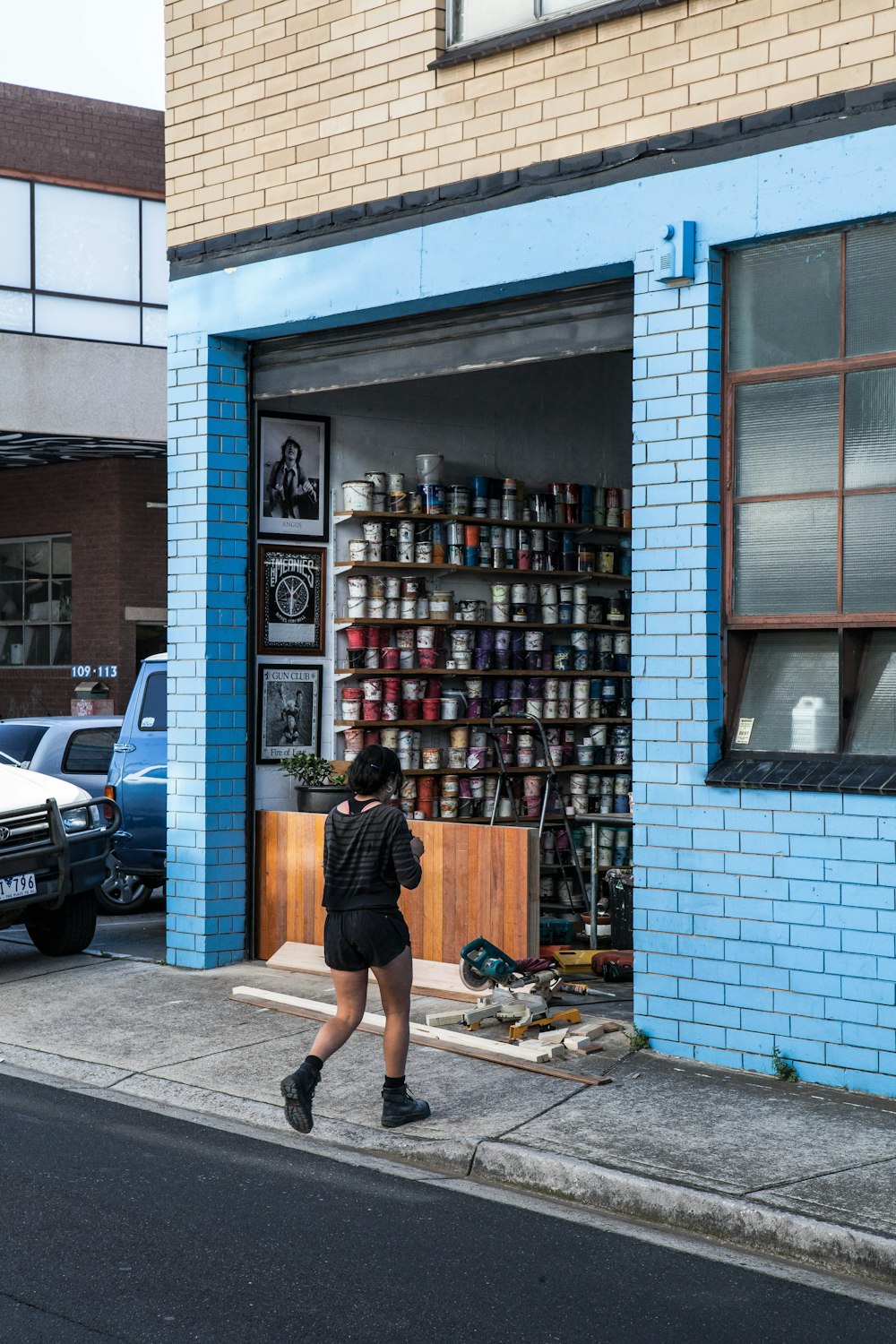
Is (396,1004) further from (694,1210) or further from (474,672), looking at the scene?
(474,672)

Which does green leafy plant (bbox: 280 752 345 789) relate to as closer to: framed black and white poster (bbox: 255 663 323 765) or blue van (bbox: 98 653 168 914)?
framed black and white poster (bbox: 255 663 323 765)

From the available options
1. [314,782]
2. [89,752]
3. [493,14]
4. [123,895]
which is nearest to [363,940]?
[314,782]

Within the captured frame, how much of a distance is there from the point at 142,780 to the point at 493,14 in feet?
21.9

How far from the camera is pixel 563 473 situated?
1256 cm

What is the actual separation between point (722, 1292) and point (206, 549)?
6.43m

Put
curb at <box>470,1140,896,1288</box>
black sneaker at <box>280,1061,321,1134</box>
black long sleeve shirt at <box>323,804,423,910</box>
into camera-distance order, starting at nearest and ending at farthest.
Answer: curb at <box>470,1140,896,1288</box> → black sneaker at <box>280,1061,321,1134</box> → black long sleeve shirt at <box>323,804,423,910</box>

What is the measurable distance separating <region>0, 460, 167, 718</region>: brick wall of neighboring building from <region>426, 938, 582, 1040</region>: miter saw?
16.1 metres

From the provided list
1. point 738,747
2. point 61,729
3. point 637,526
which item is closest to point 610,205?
point 637,526

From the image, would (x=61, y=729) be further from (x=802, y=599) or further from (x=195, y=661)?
(x=802, y=599)

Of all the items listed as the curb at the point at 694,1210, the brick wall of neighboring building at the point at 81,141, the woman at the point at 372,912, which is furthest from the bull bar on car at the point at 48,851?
the brick wall of neighboring building at the point at 81,141

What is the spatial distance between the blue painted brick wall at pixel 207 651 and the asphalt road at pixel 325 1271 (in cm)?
390

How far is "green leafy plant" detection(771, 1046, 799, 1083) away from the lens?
24.8 ft

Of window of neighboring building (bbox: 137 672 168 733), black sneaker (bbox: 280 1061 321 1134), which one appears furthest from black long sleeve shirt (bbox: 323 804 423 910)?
window of neighboring building (bbox: 137 672 168 733)

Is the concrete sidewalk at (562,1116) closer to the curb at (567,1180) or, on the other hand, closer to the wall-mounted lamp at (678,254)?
the curb at (567,1180)
